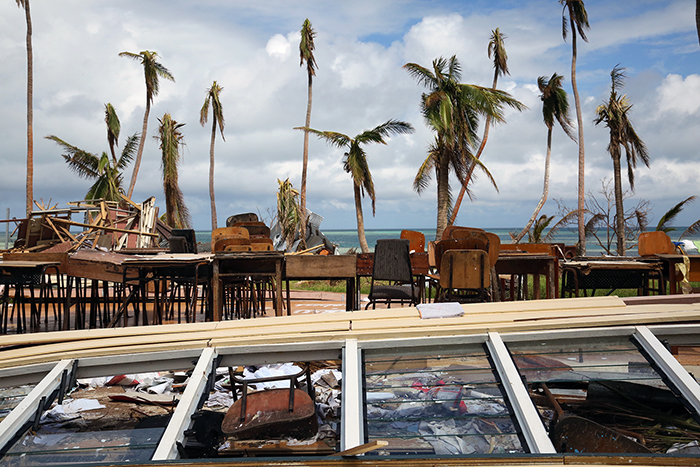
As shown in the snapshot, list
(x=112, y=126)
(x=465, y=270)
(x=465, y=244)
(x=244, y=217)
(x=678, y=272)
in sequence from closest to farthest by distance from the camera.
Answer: (x=465, y=270) → (x=465, y=244) → (x=678, y=272) → (x=244, y=217) → (x=112, y=126)

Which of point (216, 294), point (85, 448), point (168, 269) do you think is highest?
point (168, 269)

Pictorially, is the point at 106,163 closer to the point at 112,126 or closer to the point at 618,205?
the point at 112,126

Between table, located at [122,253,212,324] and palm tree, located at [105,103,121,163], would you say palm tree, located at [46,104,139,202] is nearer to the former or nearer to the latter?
palm tree, located at [105,103,121,163]

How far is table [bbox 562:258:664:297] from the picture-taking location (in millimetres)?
6188

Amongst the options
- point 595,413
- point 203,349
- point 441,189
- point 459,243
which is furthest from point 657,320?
point 441,189

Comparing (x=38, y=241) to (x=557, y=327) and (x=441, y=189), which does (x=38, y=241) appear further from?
(x=441, y=189)

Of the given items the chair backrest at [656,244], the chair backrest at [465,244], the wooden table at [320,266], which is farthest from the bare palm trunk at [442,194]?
the chair backrest at [465,244]

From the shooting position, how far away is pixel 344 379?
200 cm

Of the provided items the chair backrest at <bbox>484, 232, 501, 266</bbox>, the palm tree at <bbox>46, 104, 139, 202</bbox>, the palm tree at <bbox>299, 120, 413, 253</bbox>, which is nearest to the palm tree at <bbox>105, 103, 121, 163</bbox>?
the palm tree at <bbox>46, 104, 139, 202</bbox>

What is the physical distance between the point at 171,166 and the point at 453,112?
11.2 metres

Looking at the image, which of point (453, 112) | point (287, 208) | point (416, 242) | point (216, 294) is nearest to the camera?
point (216, 294)

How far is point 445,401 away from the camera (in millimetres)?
2375

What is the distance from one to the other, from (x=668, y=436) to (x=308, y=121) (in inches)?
831

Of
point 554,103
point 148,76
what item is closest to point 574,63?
point 554,103
